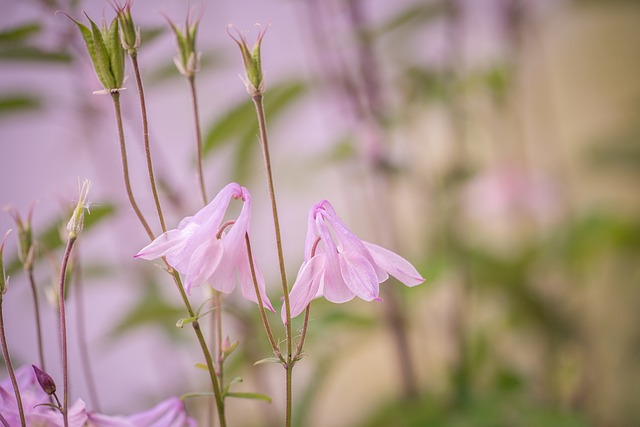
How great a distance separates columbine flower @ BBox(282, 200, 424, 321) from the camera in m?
0.17

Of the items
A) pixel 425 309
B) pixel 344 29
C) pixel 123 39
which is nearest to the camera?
pixel 123 39

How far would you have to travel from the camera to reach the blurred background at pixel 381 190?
1.31 ft

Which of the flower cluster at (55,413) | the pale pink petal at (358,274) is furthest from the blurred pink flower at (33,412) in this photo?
the pale pink petal at (358,274)

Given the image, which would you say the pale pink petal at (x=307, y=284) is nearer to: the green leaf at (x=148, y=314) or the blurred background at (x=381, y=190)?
the blurred background at (x=381, y=190)

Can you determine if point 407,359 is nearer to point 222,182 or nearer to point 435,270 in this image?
→ point 435,270

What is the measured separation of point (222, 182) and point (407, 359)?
0.77 ft

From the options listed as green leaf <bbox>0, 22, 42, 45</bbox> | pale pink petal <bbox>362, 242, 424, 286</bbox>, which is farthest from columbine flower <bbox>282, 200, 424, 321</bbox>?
green leaf <bbox>0, 22, 42, 45</bbox>

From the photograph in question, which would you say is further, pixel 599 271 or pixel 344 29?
pixel 599 271

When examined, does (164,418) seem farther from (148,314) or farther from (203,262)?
(148,314)

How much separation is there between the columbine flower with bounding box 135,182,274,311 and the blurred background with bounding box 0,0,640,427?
0.05 m

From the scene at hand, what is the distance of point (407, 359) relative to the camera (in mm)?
505

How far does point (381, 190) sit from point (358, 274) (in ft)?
1.24

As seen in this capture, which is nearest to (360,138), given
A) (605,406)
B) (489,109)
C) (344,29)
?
(344,29)

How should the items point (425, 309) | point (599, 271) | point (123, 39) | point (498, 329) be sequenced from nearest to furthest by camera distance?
1. point (123, 39)
2. point (498, 329)
3. point (425, 309)
4. point (599, 271)
